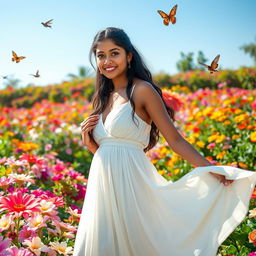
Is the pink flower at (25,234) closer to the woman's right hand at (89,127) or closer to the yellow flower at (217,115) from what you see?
the woman's right hand at (89,127)

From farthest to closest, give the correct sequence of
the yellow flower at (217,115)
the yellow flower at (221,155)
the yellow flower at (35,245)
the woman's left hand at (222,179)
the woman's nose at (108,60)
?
the yellow flower at (217,115) < the yellow flower at (221,155) < the woman's nose at (108,60) < the woman's left hand at (222,179) < the yellow flower at (35,245)

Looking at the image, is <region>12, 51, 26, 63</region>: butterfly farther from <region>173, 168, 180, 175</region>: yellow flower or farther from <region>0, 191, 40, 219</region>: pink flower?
<region>173, 168, 180, 175</region>: yellow flower

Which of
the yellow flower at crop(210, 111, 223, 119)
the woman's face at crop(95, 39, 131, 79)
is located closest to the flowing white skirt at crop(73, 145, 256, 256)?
the woman's face at crop(95, 39, 131, 79)

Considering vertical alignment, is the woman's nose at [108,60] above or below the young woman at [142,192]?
above

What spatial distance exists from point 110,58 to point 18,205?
3.02 feet

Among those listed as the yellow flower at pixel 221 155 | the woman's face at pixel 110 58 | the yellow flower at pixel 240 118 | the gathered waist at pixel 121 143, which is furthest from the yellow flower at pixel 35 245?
the yellow flower at pixel 240 118

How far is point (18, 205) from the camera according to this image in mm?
1834

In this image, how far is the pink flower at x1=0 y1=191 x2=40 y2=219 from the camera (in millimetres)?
1803

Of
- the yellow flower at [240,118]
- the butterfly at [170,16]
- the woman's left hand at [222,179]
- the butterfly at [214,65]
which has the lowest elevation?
the woman's left hand at [222,179]

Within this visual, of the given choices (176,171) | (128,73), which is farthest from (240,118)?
(128,73)

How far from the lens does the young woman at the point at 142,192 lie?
183cm

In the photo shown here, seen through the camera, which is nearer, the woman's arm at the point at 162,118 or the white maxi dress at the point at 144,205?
the white maxi dress at the point at 144,205

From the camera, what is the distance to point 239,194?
182 cm

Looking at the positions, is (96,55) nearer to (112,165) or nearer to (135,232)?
(112,165)
